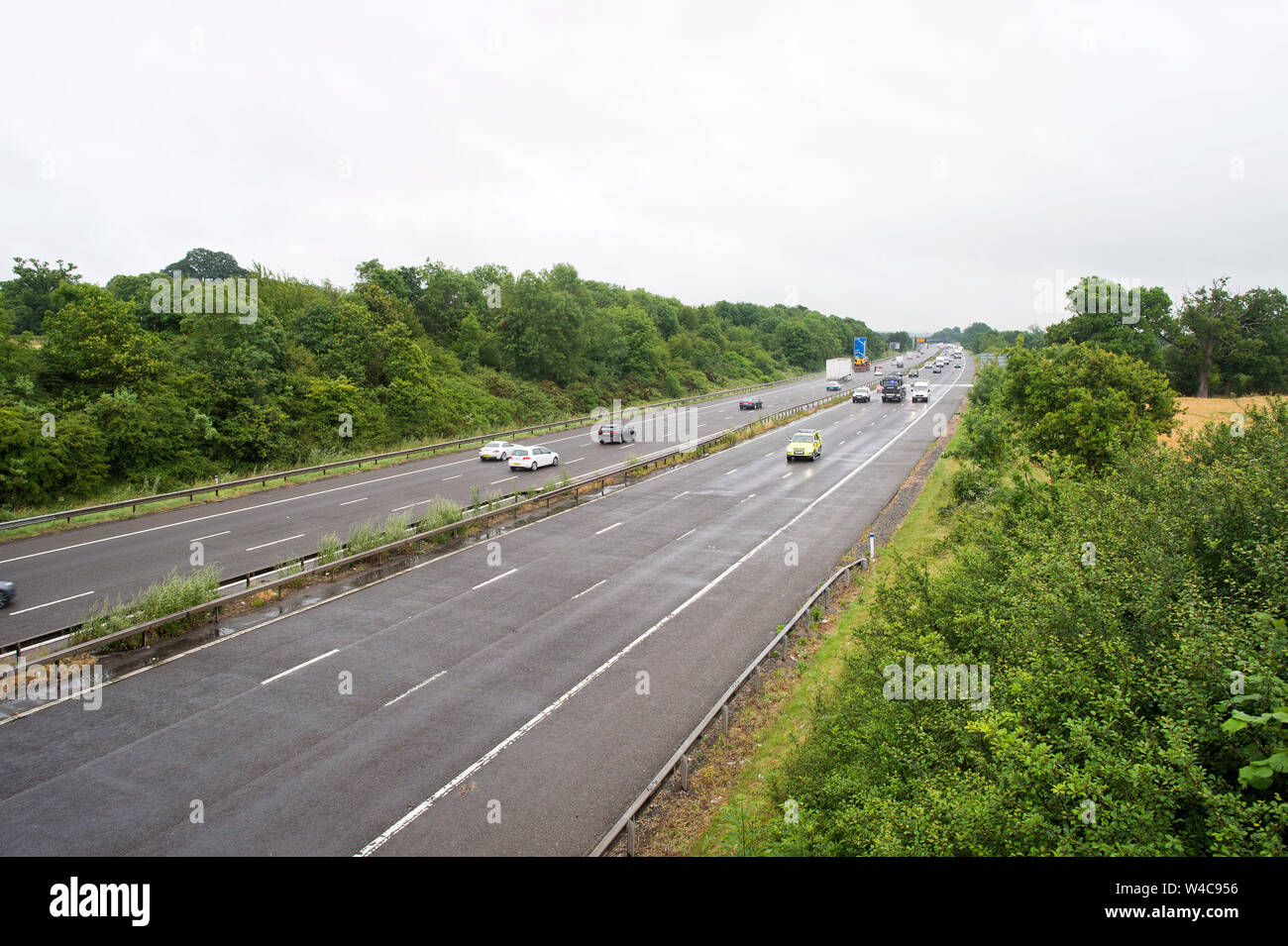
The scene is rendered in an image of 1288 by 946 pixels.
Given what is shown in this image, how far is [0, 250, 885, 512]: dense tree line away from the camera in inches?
1248

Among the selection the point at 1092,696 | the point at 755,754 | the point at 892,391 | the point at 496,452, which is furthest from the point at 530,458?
the point at 892,391

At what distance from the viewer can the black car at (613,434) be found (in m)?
47.8

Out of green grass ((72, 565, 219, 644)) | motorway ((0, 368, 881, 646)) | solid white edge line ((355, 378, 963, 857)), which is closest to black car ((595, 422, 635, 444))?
motorway ((0, 368, 881, 646))

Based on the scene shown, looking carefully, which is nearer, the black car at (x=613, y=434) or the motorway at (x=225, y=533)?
the motorway at (x=225, y=533)

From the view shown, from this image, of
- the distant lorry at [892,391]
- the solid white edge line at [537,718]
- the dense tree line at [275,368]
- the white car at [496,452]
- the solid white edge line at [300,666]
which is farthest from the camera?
the distant lorry at [892,391]

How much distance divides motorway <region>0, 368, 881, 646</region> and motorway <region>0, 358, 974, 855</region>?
16.6 ft

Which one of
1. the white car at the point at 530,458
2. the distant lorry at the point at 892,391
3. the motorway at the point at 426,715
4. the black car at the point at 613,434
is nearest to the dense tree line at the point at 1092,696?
the motorway at the point at 426,715

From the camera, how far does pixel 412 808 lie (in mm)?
10250

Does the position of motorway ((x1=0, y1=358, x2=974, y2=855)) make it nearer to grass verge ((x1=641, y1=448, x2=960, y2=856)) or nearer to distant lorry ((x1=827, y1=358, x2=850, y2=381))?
grass verge ((x1=641, y1=448, x2=960, y2=856))

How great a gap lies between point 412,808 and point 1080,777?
8.66m

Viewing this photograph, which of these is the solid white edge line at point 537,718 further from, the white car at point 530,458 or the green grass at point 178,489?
the green grass at point 178,489

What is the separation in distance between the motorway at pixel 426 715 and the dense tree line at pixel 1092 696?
12.0ft

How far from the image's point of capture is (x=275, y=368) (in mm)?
42094
